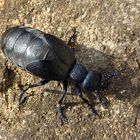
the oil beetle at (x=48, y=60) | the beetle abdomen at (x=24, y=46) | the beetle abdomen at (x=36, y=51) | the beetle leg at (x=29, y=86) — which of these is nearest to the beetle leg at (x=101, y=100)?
the oil beetle at (x=48, y=60)

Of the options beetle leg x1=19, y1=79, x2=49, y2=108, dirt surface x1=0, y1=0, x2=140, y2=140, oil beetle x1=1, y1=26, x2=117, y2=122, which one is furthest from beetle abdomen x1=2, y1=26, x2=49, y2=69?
dirt surface x1=0, y1=0, x2=140, y2=140

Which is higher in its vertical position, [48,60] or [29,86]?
[48,60]

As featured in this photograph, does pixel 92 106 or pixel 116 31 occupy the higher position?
pixel 116 31

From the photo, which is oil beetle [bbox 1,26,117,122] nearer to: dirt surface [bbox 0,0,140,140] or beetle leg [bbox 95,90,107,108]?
beetle leg [bbox 95,90,107,108]

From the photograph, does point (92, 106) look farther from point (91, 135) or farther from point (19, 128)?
point (19, 128)

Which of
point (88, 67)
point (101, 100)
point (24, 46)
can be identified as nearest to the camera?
point (24, 46)

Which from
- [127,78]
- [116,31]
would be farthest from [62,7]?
[127,78]

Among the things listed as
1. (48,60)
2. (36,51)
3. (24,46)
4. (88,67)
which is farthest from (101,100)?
(24,46)

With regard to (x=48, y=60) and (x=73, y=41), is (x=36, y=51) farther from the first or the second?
(x=73, y=41)
